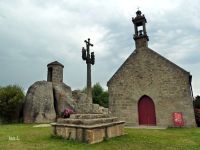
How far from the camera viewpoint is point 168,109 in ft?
51.8

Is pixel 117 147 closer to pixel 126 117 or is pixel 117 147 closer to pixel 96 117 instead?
pixel 96 117

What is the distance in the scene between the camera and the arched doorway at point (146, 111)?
16.6m

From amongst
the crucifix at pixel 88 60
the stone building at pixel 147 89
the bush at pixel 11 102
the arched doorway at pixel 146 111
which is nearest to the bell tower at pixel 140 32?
the stone building at pixel 147 89

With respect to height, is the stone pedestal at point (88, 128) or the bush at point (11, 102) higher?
the bush at point (11, 102)

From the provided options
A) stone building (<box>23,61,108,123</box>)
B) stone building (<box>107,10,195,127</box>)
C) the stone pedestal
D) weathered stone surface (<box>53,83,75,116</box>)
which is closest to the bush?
stone building (<box>23,61,108,123</box>)

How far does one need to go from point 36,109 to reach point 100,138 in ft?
46.9

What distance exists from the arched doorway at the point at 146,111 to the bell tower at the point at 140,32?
513 centimetres

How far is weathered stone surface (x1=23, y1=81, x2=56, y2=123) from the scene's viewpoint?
2017 centimetres

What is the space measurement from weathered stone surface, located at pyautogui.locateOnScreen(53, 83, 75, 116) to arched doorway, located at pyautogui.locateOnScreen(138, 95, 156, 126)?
864 cm

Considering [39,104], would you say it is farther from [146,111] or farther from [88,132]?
[88,132]

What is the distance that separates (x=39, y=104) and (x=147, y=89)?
1163 centimetres

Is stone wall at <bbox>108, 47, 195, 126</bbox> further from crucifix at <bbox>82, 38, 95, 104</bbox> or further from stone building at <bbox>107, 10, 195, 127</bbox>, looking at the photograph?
crucifix at <bbox>82, 38, 95, 104</bbox>

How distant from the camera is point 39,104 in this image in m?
20.7

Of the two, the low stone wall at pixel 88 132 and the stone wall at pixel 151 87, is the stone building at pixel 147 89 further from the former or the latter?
the low stone wall at pixel 88 132
